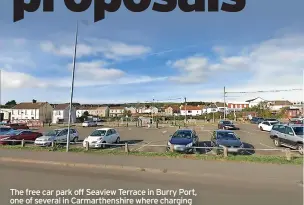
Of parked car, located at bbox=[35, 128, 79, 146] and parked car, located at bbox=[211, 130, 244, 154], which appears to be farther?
parked car, located at bbox=[35, 128, 79, 146]

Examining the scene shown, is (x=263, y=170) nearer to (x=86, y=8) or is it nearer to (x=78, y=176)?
(x=78, y=176)

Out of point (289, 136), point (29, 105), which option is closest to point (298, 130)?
point (289, 136)

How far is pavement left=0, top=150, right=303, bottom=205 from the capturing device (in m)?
7.60

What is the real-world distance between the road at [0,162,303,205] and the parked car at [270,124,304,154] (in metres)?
8.44

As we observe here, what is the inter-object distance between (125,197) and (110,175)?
3.28m

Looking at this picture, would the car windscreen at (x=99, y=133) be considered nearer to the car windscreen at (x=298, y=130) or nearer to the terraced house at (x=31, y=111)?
the car windscreen at (x=298, y=130)

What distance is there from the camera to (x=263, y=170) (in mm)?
11117

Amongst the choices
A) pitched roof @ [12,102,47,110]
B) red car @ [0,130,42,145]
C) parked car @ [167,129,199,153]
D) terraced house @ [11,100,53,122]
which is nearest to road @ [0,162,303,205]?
parked car @ [167,129,199,153]

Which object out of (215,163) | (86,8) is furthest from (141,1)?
(215,163)

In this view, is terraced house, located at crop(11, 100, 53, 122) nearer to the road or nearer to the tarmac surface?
the tarmac surface

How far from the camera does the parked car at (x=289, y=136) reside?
1670 centimetres

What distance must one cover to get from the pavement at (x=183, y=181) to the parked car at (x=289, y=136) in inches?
226

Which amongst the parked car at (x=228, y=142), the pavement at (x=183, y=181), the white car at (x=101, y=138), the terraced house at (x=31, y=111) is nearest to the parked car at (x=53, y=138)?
the white car at (x=101, y=138)

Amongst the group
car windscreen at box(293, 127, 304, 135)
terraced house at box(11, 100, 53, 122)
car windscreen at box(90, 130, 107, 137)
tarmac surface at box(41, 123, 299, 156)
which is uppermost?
terraced house at box(11, 100, 53, 122)
